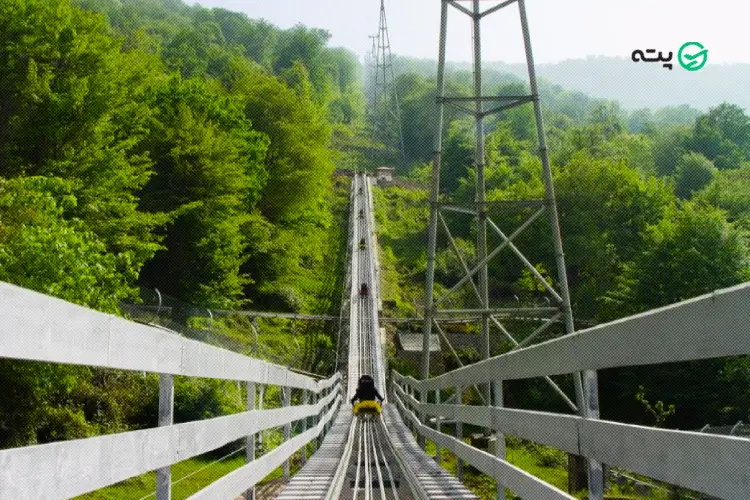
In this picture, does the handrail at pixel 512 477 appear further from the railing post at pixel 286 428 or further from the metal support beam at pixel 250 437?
the railing post at pixel 286 428

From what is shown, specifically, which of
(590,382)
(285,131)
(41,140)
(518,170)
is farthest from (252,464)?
(518,170)

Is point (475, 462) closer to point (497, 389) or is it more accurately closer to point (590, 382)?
point (497, 389)

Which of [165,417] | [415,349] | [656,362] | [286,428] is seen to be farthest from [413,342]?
[656,362]

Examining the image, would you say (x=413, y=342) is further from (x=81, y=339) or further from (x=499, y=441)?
(x=81, y=339)

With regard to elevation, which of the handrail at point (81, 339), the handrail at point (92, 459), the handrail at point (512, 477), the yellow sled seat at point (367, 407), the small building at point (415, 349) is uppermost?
the small building at point (415, 349)

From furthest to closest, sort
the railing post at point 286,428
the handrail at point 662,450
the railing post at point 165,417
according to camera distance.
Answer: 1. the railing post at point 286,428
2. the railing post at point 165,417
3. the handrail at point 662,450

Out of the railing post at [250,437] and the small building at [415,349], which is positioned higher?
the small building at [415,349]

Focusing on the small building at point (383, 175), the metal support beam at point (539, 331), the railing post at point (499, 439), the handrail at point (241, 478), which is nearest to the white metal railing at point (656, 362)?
the railing post at point (499, 439)
